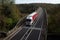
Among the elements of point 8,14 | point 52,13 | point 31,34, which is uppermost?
point 8,14

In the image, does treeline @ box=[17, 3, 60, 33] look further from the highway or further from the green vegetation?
the highway

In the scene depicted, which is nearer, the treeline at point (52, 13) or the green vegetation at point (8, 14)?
the green vegetation at point (8, 14)

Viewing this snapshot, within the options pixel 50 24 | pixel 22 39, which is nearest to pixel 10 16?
pixel 50 24

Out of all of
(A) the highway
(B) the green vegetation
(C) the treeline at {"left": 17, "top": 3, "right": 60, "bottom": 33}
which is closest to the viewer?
(A) the highway

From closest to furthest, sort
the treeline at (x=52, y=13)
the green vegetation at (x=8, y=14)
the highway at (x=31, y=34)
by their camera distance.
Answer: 1. the highway at (x=31, y=34)
2. the green vegetation at (x=8, y=14)
3. the treeline at (x=52, y=13)

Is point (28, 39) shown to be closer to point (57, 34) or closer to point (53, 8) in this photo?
point (57, 34)

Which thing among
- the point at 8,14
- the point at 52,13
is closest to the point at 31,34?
the point at 8,14

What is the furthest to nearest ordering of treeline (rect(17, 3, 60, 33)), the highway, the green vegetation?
Answer: treeline (rect(17, 3, 60, 33)) < the green vegetation < the highway

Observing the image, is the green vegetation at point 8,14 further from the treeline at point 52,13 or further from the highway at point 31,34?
the highway at point 31,34

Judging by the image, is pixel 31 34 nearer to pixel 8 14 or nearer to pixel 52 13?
pixel 8 14

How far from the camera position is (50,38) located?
104 ft

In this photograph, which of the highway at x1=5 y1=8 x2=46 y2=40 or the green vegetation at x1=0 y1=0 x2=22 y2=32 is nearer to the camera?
the highway at x1=5 y1=8 x2=46 y2=40

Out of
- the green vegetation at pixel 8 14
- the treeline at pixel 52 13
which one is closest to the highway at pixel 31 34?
the green vegetation at pixel 8 14

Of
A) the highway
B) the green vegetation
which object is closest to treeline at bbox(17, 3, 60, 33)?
the green vegetation
